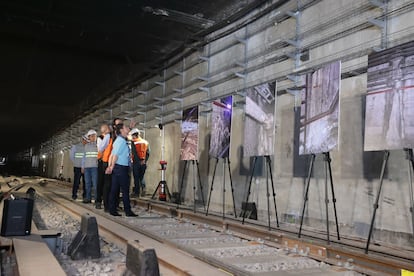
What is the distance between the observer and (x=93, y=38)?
11.9 meters

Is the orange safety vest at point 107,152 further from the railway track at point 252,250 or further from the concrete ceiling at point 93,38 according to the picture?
the concrete ceiling at point 93,38

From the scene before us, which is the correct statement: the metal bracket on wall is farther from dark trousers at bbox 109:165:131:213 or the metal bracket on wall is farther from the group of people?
dark trousers at bbox 109:165:131:213

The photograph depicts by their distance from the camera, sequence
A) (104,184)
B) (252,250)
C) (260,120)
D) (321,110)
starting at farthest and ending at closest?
1. (104,184)
2. (260,120)
3. (321,110)
4. (252,250)

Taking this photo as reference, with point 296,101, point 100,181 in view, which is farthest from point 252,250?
point 100,181

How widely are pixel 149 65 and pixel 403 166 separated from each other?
10145mm

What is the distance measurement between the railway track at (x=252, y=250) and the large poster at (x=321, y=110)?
49.0 inches

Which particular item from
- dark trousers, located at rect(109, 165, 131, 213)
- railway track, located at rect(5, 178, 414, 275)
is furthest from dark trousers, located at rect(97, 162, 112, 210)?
railway track, located at rect(5, 178, 414, 275)

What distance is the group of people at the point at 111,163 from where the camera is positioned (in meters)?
7.61

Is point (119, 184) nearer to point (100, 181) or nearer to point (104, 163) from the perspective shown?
point (104, 163)

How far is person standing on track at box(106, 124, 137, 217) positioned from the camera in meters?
7.54

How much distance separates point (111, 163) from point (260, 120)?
2846 mm

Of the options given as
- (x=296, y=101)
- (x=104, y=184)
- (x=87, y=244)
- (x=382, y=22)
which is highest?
(x=382, y=22)

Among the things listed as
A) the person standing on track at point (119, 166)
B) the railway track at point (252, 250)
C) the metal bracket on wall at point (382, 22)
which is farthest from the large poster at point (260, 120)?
the person standing on track at point (119, 166)

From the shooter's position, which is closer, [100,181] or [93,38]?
[100,181]
